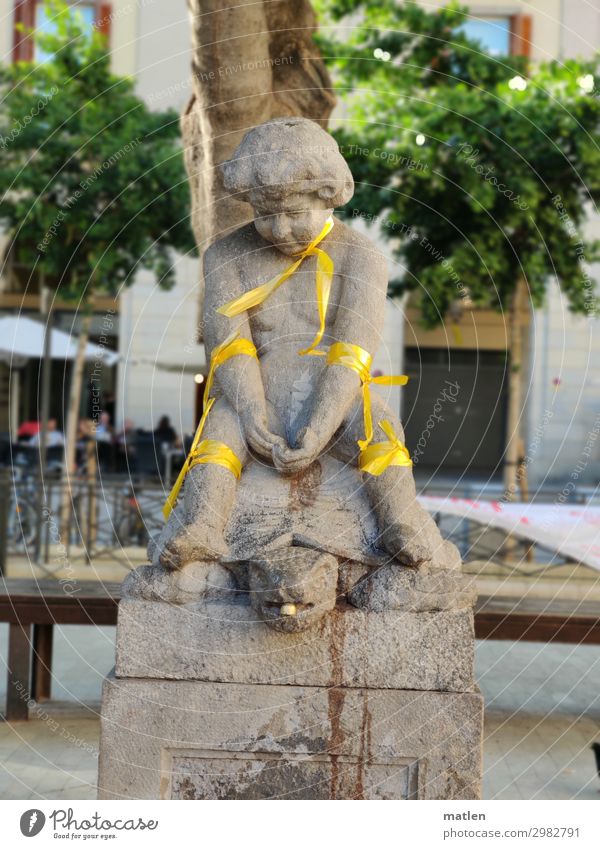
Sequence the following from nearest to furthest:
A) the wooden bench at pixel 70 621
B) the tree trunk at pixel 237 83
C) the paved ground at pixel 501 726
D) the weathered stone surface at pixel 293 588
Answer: the weathered stone surface at pixel 293 588 < the paved ground at pixel 501 726 < the wooden bench at pixel 70 621 < the tree trunk at pixel 237 83

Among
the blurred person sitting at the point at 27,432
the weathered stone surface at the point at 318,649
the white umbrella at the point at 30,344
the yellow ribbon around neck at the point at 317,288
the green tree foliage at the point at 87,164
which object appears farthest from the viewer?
the blurred person sitting at the point at 27,432

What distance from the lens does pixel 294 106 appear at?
795 centimetres

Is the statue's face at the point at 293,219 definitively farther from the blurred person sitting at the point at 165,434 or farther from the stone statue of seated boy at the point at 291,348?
the blurred person sitting at the point at 165,434

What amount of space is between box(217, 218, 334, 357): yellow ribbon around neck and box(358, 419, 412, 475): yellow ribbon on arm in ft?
1.45

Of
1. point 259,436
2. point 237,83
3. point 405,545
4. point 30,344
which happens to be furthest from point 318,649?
point 30,344

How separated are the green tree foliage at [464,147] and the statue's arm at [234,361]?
281 inches

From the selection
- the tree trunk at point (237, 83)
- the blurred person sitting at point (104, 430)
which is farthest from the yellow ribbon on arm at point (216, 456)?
the blurred person sitting at point (104, 430)

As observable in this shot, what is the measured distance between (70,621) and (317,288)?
3.05m

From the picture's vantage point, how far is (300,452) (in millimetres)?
4082

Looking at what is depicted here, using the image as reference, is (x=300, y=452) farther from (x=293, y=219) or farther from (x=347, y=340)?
(x=293, y=219)

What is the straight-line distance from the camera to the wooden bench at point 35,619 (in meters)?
6.46

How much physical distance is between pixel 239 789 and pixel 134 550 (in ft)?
25.2

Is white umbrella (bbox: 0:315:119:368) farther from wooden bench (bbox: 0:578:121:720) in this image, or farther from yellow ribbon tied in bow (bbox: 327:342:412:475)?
yellow ribbon tied in bow (bbox: 327:342:412:475)

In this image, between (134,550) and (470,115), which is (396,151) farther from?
(134,550)
